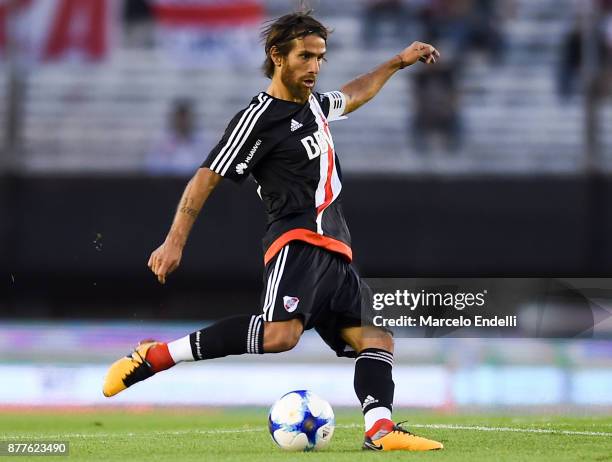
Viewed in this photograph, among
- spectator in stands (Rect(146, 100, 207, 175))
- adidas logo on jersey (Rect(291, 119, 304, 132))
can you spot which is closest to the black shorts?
adidas logo on jersey (Rect(291, 119, 304, 132))

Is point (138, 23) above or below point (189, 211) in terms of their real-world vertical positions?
above

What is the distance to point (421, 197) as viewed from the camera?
10.3m

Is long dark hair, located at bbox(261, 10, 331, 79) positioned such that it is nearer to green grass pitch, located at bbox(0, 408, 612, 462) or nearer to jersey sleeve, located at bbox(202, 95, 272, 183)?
jersey sleeve, located at bbox(202, 95, 272, 183)

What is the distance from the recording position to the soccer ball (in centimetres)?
502

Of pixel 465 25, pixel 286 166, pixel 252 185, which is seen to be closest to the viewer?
pixel 286 166

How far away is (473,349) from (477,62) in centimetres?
466

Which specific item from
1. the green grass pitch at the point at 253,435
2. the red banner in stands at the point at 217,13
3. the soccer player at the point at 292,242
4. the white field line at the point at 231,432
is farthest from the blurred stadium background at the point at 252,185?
the soccer player at the point at 292,242

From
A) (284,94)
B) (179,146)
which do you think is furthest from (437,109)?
(284,94)

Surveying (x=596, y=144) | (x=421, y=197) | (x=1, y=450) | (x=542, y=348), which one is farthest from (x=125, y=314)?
(x=1, y=450)

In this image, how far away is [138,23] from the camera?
12.4m

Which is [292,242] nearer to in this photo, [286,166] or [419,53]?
[286,166]

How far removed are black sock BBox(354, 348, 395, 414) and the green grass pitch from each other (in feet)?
0.68

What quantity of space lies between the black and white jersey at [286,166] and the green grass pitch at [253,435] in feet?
2.73

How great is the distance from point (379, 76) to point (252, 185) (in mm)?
4641
